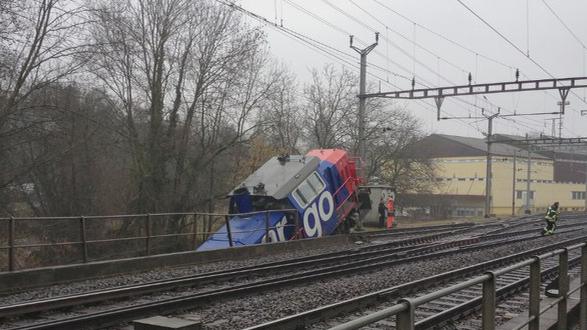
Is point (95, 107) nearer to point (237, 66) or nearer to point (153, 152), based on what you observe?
point (153, 152)

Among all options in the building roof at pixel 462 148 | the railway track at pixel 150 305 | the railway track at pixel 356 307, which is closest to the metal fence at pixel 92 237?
the railway track at pixel 150 305

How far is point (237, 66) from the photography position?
97.0ft

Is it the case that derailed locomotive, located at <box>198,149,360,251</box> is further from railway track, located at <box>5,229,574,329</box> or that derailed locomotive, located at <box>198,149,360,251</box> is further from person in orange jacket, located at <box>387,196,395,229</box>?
person in orange jacket, located at <box>387,196,395,229</box>

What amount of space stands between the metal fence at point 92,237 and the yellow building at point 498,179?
5543cm

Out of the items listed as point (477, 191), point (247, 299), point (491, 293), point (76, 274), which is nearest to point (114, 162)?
point (76, 274)

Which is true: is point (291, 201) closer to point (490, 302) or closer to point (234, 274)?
point (234, 274)

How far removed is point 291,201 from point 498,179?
7284 centimetres

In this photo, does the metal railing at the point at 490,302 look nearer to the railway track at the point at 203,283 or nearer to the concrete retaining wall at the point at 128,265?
the railway track at the point at 203,283

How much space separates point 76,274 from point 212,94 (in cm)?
1792

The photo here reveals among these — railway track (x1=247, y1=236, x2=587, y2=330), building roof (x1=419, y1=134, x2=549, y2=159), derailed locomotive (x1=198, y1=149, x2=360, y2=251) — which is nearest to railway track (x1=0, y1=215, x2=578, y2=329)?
railway track (x1=247, y1=236, x2=587, y2=330)

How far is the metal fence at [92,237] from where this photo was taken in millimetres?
15330

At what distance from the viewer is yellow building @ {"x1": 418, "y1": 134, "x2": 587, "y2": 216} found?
82.3 m

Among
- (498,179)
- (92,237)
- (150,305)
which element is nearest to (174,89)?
(92,237)

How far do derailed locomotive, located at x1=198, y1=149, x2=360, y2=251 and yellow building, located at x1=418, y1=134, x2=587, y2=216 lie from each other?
178ft
